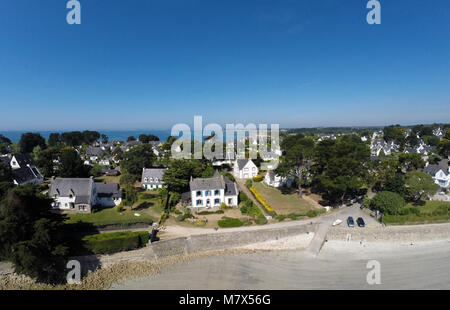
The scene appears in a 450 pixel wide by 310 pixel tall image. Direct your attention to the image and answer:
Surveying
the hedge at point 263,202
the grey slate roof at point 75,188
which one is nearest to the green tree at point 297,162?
the hedge at point 263,202

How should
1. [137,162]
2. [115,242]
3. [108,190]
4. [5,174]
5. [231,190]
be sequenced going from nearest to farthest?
[115,242], [108,190], [231,190], [5,174], [137,162]

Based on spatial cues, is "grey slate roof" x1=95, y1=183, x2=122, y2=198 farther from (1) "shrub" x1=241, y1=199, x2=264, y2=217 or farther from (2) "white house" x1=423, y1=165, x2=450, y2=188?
(2) "white house" x1=423, y1=165, x2=450, y2=188

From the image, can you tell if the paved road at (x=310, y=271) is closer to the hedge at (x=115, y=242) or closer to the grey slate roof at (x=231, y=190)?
the hedge at (x=115, y=242)

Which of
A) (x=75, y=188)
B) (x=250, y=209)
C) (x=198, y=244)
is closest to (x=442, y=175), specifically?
(x=250, y=209)

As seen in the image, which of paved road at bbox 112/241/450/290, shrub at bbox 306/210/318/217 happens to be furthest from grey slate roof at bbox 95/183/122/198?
shrub at bbox 306/210/318/217

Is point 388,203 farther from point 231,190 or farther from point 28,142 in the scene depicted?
point 28,142
